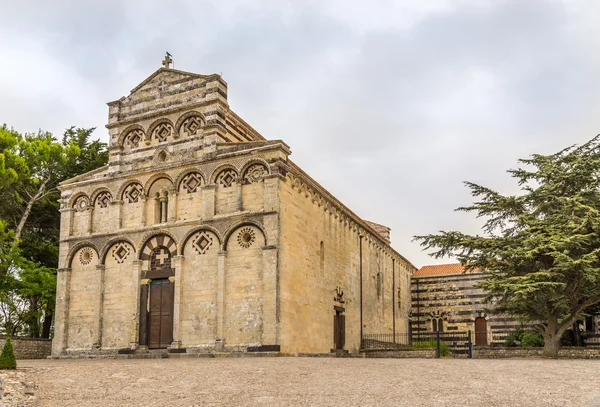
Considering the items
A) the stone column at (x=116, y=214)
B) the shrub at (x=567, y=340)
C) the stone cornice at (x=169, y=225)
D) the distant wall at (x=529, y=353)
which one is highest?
the stone column at (x=116, y=214)

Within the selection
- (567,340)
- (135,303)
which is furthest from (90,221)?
(567,340)

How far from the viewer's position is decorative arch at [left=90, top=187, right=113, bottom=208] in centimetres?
2845

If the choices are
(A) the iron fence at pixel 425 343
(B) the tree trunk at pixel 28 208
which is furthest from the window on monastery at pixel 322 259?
(B) the tree trunk at pixel 28 208

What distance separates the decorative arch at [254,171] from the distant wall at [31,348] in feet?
44.6

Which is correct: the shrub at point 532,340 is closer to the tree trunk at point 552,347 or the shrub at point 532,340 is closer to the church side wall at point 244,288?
the tree trunk at point 552,347

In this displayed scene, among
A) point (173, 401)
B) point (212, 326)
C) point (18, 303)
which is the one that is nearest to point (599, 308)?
point (212, 326)

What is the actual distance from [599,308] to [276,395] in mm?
20439

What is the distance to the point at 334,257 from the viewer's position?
29547 millimetres

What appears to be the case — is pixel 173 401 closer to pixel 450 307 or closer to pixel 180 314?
pixel 180 314

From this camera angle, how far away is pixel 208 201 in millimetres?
25672

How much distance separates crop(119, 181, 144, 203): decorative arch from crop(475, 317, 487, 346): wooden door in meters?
24.1

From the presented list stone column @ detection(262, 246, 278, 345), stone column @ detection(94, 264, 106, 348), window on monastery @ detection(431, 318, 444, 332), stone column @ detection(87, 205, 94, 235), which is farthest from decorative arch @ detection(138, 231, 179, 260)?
window on monastery @ detection(431, 318, 444, 332)

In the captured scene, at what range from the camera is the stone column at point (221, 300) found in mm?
23906

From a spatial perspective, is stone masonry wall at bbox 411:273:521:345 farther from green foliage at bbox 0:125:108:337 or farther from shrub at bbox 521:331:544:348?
green foliage at bbox 0:125:108:337
